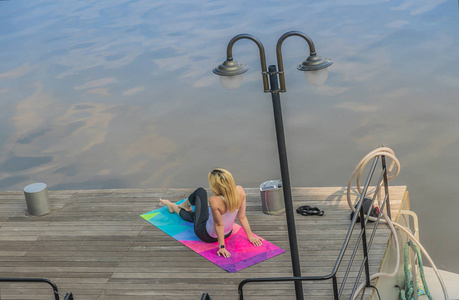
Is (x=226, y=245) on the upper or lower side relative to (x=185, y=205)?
lower

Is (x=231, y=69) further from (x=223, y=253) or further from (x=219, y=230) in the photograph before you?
(x=223, y=253)

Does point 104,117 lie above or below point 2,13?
below

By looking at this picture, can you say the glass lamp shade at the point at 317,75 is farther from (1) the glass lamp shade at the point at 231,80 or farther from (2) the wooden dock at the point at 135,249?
(2) the wooden dock at the point at 135,249

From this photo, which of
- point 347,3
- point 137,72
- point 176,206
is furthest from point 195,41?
point 176,206

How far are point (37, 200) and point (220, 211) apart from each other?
2.64 metres

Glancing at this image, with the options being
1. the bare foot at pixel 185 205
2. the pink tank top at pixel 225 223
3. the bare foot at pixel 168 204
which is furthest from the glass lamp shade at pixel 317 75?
the bare foot at pixel 168 204

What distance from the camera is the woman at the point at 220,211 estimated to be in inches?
278

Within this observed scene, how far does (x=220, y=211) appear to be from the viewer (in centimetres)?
718

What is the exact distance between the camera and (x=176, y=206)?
833 cm

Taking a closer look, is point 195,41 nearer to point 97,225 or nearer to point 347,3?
point 347,3

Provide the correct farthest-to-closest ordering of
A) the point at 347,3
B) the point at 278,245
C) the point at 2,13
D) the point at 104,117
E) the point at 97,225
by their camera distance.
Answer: the point at 2,13 < the point at 347,3 < the point at 104,117 < the point at 97,225 < the point at 278,245

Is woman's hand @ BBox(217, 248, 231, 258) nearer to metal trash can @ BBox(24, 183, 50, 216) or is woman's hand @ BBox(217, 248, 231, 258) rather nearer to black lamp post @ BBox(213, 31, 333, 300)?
black lamp post @ BBox(213, 31, 333, 300)

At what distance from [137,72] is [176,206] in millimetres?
13148

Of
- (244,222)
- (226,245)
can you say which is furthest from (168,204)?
(244,222)
